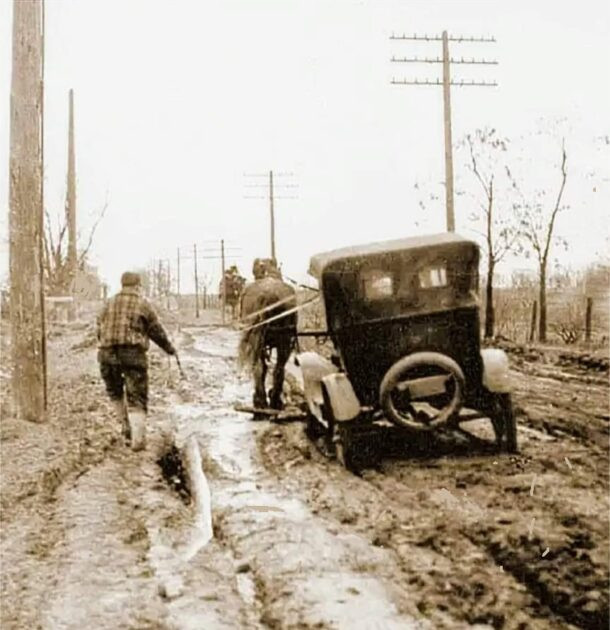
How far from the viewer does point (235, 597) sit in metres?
4.86

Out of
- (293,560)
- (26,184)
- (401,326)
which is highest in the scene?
(26,184)

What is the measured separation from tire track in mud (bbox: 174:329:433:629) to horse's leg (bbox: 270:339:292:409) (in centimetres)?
236

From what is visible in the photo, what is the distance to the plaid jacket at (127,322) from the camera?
30.8 feet

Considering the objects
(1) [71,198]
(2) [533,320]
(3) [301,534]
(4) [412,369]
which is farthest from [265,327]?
(1) [71,198]

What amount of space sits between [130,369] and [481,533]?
474cm

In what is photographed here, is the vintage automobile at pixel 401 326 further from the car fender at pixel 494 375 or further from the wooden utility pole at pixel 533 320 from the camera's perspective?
the wooden utility pole at pixel 533 320

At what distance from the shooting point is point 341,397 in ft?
26.0

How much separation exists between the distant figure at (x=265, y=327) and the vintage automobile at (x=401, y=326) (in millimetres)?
3108

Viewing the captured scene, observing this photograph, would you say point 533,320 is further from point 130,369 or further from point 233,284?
point 233,284

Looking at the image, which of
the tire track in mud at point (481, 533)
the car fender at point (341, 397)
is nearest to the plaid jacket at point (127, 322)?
the tire track in mud at point (481, 533)

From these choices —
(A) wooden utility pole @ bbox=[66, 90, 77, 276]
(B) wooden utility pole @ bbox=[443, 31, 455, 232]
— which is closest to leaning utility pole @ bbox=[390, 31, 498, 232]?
(B) wooden utility pole @ bbox=[443, 31, 455, 232]

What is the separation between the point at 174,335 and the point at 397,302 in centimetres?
1951

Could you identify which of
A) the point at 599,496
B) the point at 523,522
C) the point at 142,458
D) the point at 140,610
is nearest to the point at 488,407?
the point at 599,496

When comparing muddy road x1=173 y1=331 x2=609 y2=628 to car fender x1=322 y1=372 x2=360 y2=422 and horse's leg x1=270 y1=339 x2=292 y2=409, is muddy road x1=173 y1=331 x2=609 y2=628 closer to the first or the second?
car fender x1=322 y1=372 x2=360 y2=422
